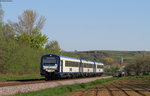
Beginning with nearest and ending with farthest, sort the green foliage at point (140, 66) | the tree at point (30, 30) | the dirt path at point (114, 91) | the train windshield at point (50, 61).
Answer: the dirt path at point (114, 91), the train windshield at point (50, 61), the tree at point (30, 30), the green foliage at point (140, 66)

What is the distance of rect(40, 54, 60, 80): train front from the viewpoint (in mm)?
38562

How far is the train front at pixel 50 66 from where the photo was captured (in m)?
38.6

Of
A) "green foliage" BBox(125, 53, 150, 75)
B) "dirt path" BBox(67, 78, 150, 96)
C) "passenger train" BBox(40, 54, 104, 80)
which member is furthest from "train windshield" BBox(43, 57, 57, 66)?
"green foliage" BBox(125, 53, 150, 75)

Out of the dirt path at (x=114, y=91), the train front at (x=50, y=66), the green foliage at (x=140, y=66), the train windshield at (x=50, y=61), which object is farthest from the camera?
the green foliage at (x=140, y=66)

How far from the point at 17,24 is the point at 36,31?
14.7 ft

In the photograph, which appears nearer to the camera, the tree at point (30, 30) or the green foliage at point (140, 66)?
the tree at point (30, 30)

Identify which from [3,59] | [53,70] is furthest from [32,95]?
[3,59]

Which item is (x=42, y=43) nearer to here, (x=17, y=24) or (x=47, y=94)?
(x=17, y=24)

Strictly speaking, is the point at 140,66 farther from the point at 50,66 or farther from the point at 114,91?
the point at 114,91

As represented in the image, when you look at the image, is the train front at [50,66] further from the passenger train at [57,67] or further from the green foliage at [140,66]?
the green foliage at [140,66]

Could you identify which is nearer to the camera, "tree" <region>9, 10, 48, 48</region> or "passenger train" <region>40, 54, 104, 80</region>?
"passenger train" <region>40, 54, 104, 80</region>

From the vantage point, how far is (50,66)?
128 ft

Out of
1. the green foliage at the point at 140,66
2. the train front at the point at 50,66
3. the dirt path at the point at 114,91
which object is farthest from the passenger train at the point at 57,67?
the green foliage at the point at 140,66

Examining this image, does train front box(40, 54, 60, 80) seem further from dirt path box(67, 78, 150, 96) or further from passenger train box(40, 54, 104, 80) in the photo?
dirt path box(67, 78, 150, 96)
